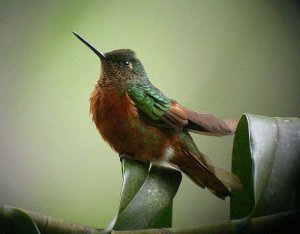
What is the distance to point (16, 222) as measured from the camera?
692 mm

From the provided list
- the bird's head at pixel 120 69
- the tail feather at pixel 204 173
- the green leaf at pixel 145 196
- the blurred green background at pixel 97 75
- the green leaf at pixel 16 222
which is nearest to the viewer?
the green leaf at pixel 16 222

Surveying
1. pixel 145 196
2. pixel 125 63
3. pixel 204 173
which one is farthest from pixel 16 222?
pixel 125 63

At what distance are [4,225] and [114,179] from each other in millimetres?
1013

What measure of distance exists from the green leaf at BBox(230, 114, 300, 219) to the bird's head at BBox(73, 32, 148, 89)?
44 cm

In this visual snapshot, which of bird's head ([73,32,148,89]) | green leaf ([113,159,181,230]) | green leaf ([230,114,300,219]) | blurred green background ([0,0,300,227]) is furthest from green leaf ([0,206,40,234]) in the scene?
blurred green background ([0,0,300,227])

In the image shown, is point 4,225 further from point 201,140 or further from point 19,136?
point 201,140

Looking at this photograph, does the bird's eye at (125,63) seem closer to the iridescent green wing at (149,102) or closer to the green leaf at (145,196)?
the iridescent green wing at (149,102)

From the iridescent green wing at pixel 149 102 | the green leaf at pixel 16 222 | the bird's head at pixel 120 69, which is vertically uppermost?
the bird's head at pixel 120 69

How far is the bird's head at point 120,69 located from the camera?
1297 mm

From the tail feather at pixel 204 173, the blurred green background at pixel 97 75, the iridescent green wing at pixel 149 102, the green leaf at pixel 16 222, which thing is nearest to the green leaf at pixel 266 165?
the tail feather at pixel 204 173

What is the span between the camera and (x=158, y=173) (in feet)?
3.33

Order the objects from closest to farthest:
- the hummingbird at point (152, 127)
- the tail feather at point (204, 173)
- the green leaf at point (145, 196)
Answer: the green leaf at point (145, 196) → the tail feather at point (204, 173) → the hummingbird at point (152, 127)

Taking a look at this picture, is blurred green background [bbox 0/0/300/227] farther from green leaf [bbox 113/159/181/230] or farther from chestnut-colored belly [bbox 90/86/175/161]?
green leaf [bbox 113/159/181/230]

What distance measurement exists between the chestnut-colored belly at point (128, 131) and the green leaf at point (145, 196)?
0.17m
